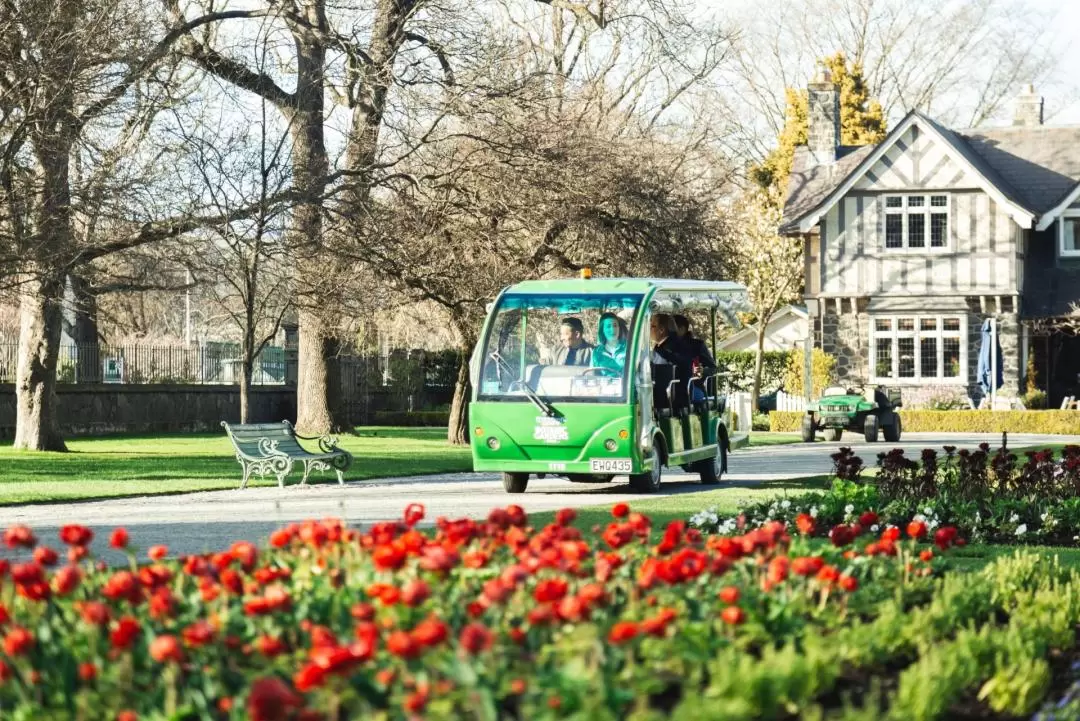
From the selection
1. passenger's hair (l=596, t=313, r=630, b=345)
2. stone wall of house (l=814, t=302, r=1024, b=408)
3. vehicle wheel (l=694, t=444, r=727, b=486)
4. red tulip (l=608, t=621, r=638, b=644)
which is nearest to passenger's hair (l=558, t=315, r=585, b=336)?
passenger's hair (l=596, t=313, r=630, b=345)

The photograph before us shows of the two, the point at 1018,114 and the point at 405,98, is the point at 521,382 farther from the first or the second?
the point at 1018,114

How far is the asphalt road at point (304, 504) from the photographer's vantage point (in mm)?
13602

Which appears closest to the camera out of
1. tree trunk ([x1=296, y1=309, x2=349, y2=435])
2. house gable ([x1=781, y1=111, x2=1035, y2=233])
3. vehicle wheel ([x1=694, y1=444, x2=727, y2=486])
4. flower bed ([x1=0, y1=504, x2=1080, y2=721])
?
flower bed ([x1=0, y1=504, x2=1080, y2=721])

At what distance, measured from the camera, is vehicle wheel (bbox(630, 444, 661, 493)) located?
1861 cm

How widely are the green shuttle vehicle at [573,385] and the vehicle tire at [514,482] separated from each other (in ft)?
0.05

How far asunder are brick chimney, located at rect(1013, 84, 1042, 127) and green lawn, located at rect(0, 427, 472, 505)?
2347 cm

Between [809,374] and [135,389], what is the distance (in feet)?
58.4

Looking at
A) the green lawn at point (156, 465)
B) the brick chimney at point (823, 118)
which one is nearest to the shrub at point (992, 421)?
the brick chimney at point (823, 118)

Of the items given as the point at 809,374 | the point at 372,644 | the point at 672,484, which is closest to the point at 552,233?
the point at 672,484

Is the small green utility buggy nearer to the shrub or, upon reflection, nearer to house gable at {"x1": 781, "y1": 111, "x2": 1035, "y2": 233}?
the shrub

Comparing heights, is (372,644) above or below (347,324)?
below

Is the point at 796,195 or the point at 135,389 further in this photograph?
the point at 796,195

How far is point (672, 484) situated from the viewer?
20.7m

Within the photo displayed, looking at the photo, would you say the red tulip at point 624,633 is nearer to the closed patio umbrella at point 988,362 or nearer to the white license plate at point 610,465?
the white license plate at point 610,465
